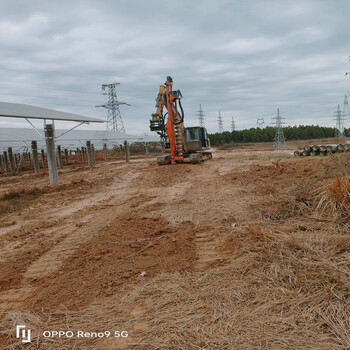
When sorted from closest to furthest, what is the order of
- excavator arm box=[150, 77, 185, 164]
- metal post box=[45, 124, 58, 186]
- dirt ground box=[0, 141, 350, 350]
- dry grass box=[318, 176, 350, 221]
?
dirt ground box=[0, 141, 350, 350], dry grass box=[318, 176, 350, 221], metal post box=[45, 124, 58, 186], excavator arm box=[150, 77, 185, 164]

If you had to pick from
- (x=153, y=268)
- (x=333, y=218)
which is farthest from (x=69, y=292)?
(x=333, y=218)

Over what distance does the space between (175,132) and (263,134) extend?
1690 inches

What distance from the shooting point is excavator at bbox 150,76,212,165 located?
1644 cm

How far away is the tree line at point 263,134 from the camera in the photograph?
5462cm

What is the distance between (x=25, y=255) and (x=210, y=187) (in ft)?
20.0

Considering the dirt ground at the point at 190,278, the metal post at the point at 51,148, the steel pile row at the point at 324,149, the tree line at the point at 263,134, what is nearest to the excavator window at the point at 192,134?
the steel pile row at the point at 324,149

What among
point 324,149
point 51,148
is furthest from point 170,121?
point 324,149

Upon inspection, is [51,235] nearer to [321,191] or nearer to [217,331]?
[217,331]

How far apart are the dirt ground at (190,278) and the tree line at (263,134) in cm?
4814

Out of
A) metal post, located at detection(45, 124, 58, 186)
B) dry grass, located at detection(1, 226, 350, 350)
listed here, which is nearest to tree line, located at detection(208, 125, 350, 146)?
metal post, located at detection(45, 124, 58, 186)

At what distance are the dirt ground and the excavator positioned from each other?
11.4 meters

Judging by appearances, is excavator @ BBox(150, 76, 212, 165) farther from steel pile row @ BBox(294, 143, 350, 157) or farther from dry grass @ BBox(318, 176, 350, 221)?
dry grass @ BBox(318, 176, 350, 221)

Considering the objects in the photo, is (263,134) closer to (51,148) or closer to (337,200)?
(51,148)

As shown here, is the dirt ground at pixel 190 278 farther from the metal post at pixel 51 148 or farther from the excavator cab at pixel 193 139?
the excavator cab at pixel 193 139
